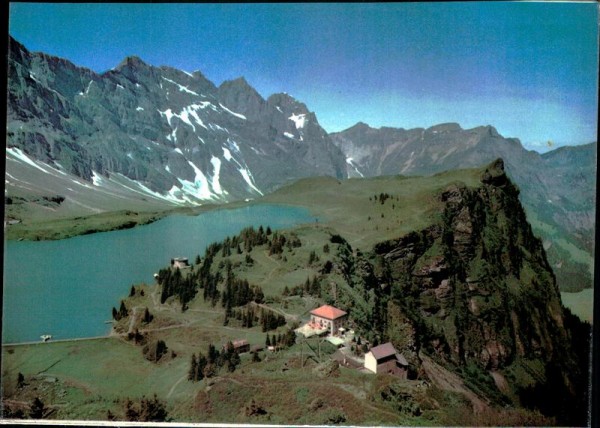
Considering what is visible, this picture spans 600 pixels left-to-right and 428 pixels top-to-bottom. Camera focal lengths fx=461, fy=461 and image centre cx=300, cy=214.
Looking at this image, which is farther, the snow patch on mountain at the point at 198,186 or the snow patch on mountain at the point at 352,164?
the snow patch on mountain at the point at 352,164

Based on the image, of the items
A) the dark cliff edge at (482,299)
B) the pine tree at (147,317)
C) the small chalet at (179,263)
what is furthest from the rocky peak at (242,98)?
the pine tree at (147,317)

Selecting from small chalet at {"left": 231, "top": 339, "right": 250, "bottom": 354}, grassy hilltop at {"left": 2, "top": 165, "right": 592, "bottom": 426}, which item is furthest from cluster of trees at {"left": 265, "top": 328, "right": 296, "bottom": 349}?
small chalet at {"left": 231, "top": 339, "right": 250, "bottom": 354}

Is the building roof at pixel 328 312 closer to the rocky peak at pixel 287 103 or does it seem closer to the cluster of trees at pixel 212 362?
the cluster of trees at pixel 212 362

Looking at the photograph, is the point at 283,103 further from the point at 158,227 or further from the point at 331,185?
the point at 158,227

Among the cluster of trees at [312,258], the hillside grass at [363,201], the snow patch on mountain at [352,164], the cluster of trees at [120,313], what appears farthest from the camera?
the snow patch on mountain at [352,164]

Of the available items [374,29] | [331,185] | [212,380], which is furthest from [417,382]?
[374,29]
